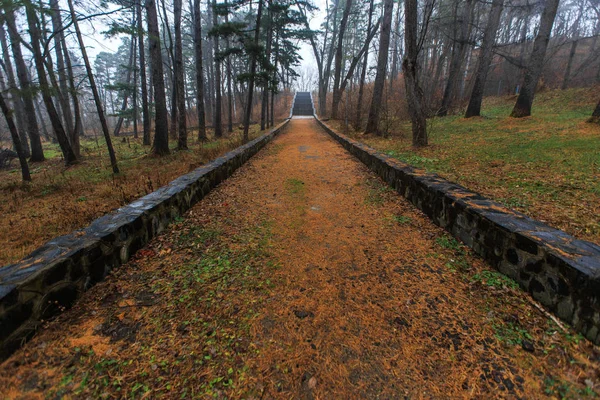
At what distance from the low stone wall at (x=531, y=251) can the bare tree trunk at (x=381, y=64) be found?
7.55 meters

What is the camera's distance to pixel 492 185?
3896 millimetres

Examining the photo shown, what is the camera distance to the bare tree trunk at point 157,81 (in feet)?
25.0

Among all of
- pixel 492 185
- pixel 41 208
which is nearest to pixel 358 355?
pixel 492 185

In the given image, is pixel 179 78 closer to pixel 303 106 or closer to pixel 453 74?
pixel 453 74

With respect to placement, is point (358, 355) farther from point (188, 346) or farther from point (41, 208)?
point (41, 208)

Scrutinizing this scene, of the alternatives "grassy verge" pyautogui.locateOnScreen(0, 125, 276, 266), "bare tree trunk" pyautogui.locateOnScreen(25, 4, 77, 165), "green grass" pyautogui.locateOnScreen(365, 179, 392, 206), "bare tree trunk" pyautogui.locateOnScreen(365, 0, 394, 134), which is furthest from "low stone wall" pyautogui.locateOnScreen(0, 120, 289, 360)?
"bare tree trunk" pyautogui.locateOnScreen(365, 0, 394, 134)

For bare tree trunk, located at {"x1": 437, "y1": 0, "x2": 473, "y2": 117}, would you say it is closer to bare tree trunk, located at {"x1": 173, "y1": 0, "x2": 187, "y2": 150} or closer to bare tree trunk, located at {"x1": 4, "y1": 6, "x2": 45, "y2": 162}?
bare tree trunk, located at {"x1": 173, "y1": 0, "x2": 187, "y2": 150}

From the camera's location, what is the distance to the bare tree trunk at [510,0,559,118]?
348 inches

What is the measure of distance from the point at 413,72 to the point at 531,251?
21.1 ft

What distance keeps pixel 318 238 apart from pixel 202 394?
192 cm

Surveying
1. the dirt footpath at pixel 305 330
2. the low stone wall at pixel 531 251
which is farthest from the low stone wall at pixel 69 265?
the low stone wall at pixel 531 251

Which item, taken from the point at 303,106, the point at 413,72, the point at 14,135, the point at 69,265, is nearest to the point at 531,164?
the point at 413,72

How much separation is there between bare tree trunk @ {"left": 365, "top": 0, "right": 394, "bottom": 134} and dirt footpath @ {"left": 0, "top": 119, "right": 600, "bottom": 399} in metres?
8.31

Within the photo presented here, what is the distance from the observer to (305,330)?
70.2 inches
